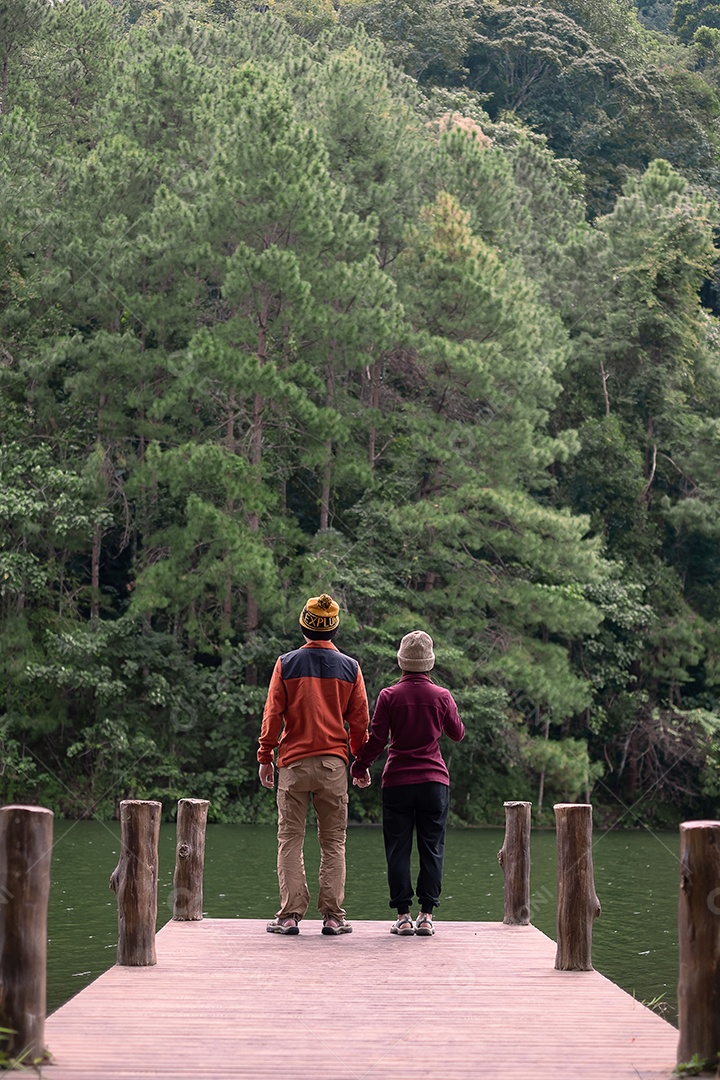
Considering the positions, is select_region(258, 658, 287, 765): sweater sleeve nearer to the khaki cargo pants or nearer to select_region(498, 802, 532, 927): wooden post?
the khaki cargo pants

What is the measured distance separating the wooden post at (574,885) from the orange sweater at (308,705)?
4.11ft

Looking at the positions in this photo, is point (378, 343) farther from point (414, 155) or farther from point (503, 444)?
point (414, 155)

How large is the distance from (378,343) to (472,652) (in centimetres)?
576

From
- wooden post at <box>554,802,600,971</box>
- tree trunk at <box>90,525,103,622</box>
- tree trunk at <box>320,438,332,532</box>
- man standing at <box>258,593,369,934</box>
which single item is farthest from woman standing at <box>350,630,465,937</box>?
tree trunk at <box>90,525,103,622</box>

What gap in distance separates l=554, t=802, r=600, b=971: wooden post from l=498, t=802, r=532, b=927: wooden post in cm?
197

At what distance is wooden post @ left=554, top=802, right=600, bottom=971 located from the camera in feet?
22.5

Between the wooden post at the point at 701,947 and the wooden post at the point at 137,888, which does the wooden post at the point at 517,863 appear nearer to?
the wooden post at the point at 137,888

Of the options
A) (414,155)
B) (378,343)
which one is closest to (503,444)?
(378,343)

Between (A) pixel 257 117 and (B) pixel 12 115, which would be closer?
(A) pixel 257 117

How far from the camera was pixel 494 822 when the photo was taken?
1032 inches

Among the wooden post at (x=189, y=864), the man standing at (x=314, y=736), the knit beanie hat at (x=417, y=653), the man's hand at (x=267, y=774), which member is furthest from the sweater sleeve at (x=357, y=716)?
the wooden post at (x=189, y=864)

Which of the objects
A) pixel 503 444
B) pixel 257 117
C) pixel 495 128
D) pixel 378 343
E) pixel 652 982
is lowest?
pixel 652 982

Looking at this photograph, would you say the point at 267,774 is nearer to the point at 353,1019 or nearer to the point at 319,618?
the point at 319,618

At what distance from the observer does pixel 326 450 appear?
1032 inches
